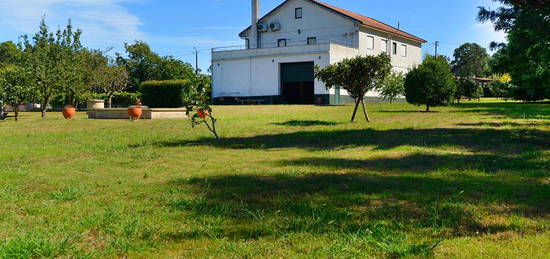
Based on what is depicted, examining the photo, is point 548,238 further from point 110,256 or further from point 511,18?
point 511,18

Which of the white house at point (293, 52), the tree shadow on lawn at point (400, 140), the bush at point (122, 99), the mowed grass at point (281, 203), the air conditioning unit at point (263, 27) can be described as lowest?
the mowed grass at point (281, 203)

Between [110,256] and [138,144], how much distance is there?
7.80m

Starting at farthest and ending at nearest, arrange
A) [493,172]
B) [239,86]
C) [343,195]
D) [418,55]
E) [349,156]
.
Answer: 1. [418,55]
2. [239,86]
3. [349,156]
4. [493,172]
5. [343,195]

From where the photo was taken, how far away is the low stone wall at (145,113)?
2125 cm

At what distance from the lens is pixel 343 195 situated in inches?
193

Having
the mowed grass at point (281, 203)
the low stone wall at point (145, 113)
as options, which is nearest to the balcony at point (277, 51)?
the low stone wall at point (145, 113)

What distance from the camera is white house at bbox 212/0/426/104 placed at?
129 ft

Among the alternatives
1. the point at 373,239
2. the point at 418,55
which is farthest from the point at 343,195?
the point at 418,55

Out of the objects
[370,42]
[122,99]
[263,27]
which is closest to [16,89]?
[122,99]

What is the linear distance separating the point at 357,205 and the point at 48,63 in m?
25.1

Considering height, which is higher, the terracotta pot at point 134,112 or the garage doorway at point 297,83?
the garage doorway at point 297,83

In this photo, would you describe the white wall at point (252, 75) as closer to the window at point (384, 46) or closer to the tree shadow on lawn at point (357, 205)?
the window at point (384, 46)

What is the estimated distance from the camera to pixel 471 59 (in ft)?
386

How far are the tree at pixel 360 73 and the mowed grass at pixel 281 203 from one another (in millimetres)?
7256
